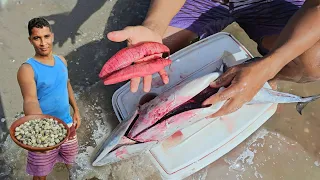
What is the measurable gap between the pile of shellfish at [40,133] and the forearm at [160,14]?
69cm

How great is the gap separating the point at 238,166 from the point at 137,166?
598 millimetres

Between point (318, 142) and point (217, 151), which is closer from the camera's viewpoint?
point (217, 151)

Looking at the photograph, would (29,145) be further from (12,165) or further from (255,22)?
(255,22)

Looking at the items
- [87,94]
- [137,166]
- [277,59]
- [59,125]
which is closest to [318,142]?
[277,59]

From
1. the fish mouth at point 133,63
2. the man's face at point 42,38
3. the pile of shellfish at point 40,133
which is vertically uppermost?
the man's face at point 42,38

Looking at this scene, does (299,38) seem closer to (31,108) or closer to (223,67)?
(223,67)

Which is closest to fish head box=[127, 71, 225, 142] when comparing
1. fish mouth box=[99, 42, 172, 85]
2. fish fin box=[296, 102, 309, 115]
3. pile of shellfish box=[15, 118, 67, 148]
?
fish mouth box=[99, 42, 172, 85]

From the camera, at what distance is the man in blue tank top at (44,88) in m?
1.84

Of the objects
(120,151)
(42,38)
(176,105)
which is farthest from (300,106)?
(42,38)

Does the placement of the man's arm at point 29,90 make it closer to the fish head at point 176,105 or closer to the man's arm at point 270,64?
the fish head at point 176,105

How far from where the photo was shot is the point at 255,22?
2.54m

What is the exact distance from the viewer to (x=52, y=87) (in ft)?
6.49

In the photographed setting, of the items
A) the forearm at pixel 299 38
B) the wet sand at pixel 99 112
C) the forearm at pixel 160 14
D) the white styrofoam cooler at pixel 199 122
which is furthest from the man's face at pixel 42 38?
the forearm at pixel 299 38

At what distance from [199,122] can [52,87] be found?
794 millimetres
